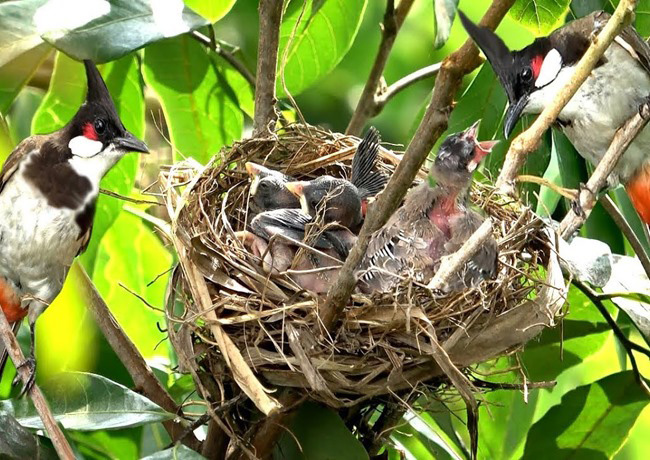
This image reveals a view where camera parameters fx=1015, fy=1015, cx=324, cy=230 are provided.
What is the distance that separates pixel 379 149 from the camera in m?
2.76

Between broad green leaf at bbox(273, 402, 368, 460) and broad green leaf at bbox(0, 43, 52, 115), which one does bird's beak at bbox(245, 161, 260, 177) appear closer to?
broad green leaf at bbox(0, 43, 52, 115)

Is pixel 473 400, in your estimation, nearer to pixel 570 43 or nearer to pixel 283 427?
pixel 283 427

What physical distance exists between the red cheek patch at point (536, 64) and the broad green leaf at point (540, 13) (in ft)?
0.24

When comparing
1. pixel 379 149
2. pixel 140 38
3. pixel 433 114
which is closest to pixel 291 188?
pixel 379 149

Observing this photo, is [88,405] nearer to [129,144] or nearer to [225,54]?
[129,144]

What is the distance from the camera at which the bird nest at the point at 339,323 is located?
1.89 metres

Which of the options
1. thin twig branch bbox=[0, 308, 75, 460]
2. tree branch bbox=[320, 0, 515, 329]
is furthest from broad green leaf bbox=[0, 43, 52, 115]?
tree branch bbox=[320, 0, 515, 329]

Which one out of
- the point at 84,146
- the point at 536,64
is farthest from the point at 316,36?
the point at 84,146

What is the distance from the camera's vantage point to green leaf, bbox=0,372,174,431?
2.06m

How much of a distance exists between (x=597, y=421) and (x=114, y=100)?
148cm

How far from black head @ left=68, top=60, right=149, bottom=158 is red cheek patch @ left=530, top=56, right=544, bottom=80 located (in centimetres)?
96

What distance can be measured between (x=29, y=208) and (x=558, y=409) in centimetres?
139

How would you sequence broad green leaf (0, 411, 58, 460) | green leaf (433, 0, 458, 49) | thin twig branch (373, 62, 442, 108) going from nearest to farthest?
broad green leaf (0, 411, 58, 460) → green leaf (433, 0, 458, 49) → thin twig branch (373, 62, 442, 108)

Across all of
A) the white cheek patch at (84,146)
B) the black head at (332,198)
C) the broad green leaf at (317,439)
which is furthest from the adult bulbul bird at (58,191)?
the broad green leaf at (317,439)
